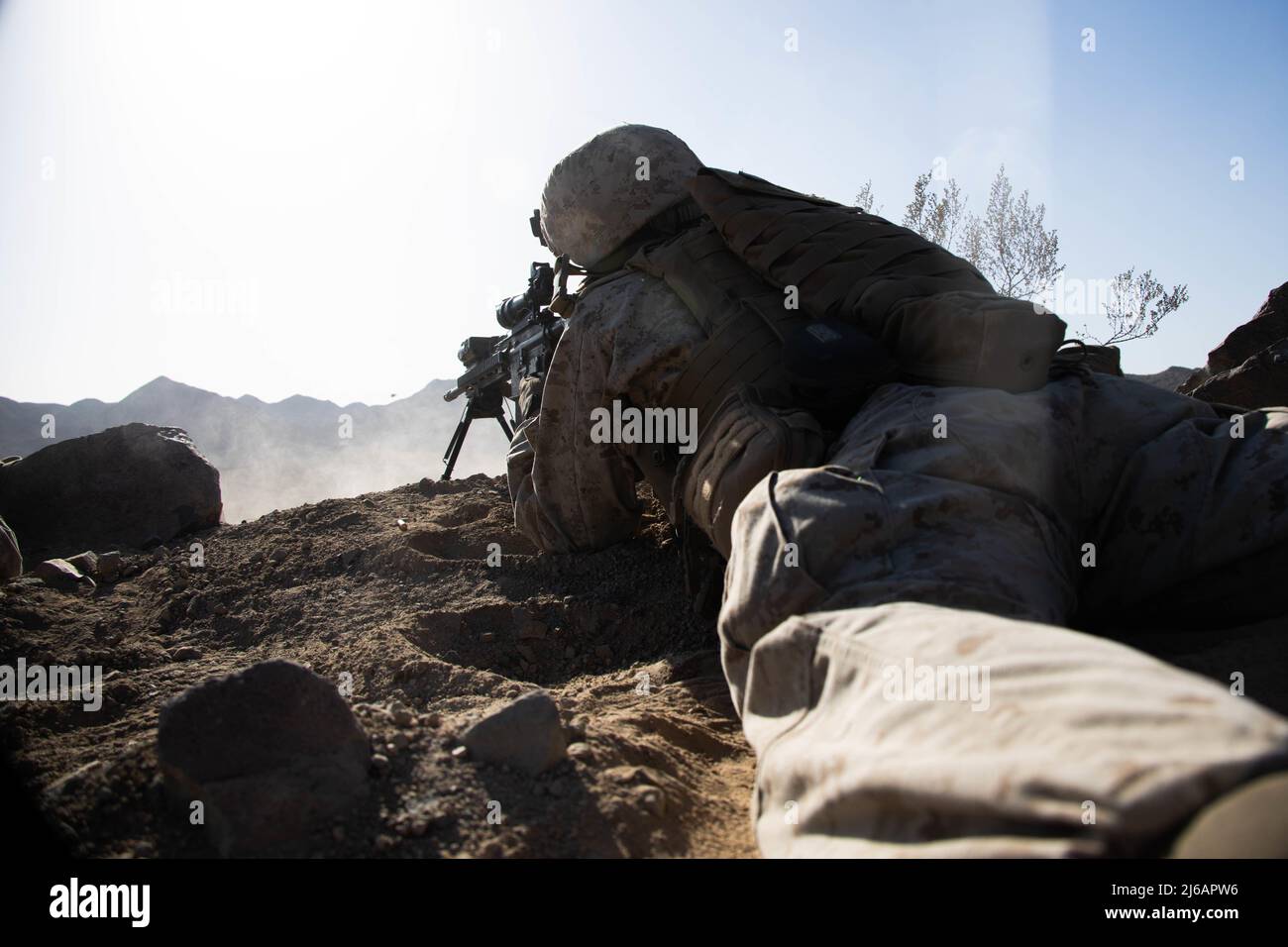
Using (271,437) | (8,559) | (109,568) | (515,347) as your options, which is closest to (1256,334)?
(515,347)

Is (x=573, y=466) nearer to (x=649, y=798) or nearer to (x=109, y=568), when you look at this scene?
(x=649, y=798)

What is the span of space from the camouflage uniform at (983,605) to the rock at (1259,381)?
4.00 meters

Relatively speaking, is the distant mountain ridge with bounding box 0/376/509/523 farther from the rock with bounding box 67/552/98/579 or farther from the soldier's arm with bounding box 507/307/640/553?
the soldier's arm with bounding box 507/307/640/553

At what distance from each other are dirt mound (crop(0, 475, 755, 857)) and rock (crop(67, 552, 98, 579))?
143 millimetres

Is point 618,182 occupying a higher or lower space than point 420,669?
higher

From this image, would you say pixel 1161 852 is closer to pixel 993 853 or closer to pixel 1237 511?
pixel 993 853

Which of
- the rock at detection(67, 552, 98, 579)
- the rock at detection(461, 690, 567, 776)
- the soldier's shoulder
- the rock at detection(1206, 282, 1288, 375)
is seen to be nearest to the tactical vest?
the soldier's shoulder

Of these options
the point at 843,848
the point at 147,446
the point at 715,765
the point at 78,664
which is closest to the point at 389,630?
the point at 78,664

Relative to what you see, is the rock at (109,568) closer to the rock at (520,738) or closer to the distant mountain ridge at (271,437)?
the rock at (520,738)

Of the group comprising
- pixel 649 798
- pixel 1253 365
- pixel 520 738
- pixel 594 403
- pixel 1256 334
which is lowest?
pixel 649 798

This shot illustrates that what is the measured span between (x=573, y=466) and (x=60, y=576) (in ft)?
9.03

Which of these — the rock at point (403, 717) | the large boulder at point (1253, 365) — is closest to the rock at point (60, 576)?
the rock at point (403, 717)

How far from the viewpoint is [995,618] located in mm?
1267

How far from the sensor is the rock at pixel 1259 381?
215 inches
